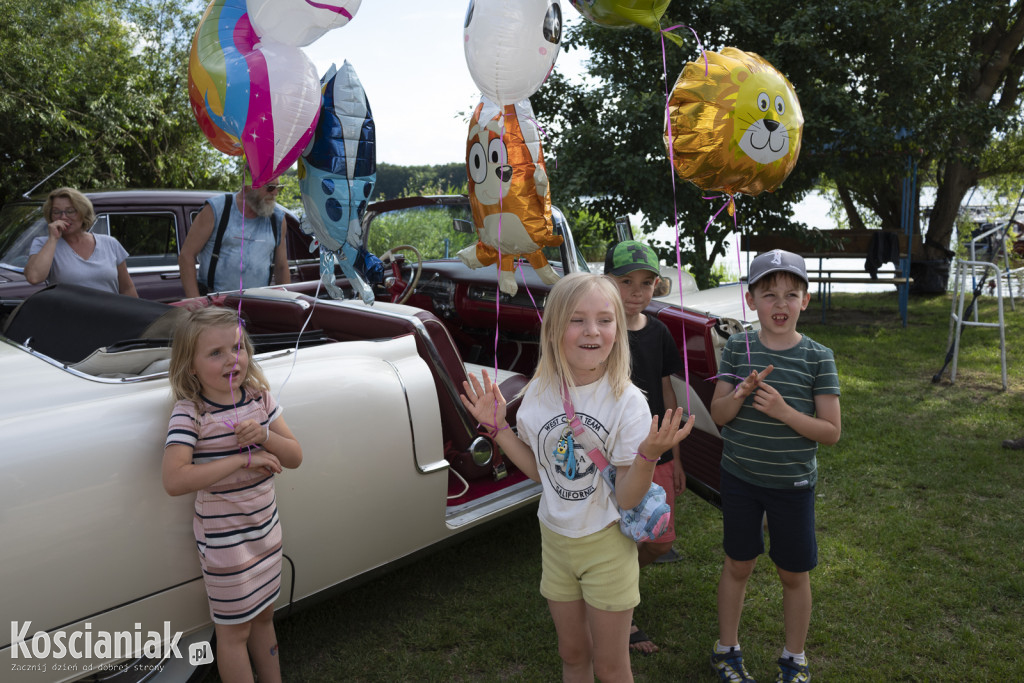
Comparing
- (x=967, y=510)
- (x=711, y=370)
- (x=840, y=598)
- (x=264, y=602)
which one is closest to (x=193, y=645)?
(x=264, y=602)

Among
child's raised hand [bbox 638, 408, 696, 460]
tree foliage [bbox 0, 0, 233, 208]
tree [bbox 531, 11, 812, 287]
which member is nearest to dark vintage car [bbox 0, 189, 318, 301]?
tree [bbox 531, 11, 812, 287]

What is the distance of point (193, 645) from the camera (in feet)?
6.97

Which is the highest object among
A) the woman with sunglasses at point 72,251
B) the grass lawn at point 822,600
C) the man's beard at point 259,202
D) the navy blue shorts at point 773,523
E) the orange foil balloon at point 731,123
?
the orange foil balloon at point 731,123

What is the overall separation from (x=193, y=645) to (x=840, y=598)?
249 centimetres

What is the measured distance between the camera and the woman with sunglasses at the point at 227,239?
358 centimetres

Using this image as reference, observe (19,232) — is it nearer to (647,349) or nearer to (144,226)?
(144,226)

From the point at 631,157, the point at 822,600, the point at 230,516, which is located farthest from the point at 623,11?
the point at 631,157

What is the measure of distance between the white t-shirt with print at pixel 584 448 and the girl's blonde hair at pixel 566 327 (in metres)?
0.03

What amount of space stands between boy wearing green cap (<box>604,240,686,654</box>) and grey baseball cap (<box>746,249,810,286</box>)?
40 centimetres

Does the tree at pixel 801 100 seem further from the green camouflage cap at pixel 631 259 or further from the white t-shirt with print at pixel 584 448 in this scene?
the white t-shirt with print at pixel 584 448

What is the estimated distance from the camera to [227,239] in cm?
363

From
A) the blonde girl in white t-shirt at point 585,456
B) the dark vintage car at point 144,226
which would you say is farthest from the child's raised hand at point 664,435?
the dark vintage car at point 144,226

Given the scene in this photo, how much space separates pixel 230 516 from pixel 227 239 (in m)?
2.06

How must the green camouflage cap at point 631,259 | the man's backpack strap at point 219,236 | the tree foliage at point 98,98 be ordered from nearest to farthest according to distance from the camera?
1. the green camouflage cap at point 631,259
2. the man's backpack strap at point 219,236
3. the tree foliage at point 98,98
